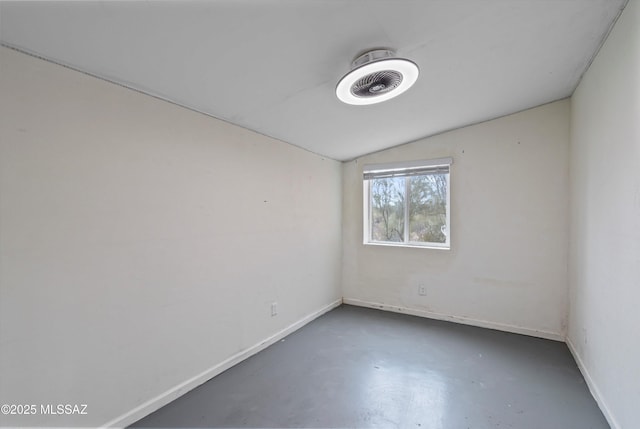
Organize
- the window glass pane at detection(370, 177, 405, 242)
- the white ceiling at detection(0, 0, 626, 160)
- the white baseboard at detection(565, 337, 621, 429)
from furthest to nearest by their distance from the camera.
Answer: the window glass pane at detection(370, 177, 405, 242), the white baseboard at detection(565, 337, 621, 429), the white ceiling at detection(0, 0, 626, 160)

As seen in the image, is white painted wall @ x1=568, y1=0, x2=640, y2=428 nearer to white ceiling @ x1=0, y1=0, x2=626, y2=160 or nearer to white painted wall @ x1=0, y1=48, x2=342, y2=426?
white ceiling @ x1=0, y1=0, x2=626, y2=160

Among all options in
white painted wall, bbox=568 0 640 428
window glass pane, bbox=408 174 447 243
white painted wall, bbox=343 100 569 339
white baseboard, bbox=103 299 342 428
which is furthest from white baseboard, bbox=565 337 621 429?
white baseboard, bbox=103 299 342 428

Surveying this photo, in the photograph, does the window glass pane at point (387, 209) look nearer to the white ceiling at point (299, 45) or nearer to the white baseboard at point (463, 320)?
the white baseboard at point (463, 320)

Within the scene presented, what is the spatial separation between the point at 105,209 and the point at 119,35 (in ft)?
2.74

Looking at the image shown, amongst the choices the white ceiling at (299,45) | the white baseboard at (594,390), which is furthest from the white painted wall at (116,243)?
the white baseboard at (594,390)

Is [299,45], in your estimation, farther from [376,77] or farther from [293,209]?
[293,209]

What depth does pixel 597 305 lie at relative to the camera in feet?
5.97

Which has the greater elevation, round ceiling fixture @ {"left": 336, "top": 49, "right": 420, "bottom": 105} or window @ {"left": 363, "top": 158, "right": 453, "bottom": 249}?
round ceiling fixture @ {"left": 336, "top": 49, "right": 420, "bottom": 105}

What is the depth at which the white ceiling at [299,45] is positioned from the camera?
3.73 ft

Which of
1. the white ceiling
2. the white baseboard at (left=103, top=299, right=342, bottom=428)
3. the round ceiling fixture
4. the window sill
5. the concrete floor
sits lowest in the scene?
the concrete floor

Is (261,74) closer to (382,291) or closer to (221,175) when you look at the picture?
(221,175)

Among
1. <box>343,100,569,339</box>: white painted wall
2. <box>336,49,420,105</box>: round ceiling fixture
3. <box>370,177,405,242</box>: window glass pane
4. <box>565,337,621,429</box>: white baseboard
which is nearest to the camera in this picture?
<box>336,49,420,105</box>: round ceiling fixture

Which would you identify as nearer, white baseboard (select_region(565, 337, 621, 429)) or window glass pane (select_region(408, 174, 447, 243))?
white baseboard (select_region(565, 337, 621, 429))

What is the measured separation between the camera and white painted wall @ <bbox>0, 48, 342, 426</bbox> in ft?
4.05
